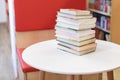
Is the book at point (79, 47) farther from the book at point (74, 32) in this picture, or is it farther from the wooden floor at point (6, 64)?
the wooden floor at point (6, 64)

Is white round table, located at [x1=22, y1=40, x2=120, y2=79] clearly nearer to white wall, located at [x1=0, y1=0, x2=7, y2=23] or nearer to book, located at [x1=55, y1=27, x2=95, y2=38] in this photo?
book, located at [x1=55, y1=27, x2=95, y2=38]

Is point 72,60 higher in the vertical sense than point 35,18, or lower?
lower

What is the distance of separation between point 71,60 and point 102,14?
2.32 m

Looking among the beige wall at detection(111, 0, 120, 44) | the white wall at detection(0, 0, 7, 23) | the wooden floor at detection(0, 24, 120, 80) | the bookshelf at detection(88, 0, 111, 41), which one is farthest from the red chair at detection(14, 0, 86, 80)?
the white wall at detection(0, 0, 7, 23)

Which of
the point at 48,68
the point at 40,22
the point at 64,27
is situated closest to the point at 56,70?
the point at 48,68

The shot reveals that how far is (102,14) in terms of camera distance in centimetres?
344

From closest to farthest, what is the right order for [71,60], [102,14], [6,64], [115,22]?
[71,60]
[6,64]
[115,22]
[102,14]

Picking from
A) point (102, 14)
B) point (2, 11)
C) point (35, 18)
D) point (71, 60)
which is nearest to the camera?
point (71, 60)

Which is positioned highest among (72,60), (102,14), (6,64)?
(102,14)

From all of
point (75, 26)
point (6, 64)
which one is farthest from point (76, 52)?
point (6, 64)

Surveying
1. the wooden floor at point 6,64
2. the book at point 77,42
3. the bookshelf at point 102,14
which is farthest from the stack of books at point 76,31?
the bookshelf at point 102,14

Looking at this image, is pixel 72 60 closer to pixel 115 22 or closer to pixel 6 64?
pixel 6 64

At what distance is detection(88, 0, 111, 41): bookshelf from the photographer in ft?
10.7

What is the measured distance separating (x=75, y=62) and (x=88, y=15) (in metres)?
0.32
